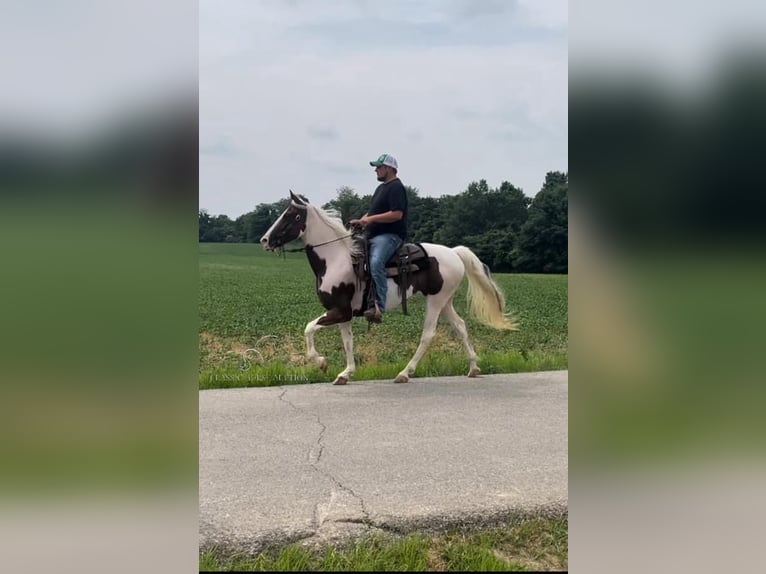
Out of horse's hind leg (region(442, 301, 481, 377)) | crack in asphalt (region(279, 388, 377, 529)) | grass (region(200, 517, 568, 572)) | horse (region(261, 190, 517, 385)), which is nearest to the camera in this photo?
grass (region(200, 517, 568, 572))

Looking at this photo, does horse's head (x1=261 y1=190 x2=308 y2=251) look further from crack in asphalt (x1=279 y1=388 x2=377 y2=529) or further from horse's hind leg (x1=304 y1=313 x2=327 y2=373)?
crack in asphalt (x1=279 y1=388 x2=377 y2=529)

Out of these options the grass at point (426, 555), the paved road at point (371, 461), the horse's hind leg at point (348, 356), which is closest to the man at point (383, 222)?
the horse's hind leg at point (348, 356)

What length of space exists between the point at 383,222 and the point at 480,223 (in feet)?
8.50

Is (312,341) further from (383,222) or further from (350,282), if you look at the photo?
(383,222)

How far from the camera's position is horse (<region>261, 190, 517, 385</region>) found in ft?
18.5

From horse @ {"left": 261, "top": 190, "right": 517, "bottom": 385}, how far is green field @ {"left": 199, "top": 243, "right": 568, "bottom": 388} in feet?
1.13

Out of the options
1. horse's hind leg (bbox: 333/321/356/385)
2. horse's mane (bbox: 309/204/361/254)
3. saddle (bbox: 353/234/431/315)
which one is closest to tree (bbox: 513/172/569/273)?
saddle (bbox: 353/234/431/315)

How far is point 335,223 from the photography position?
5.77 meters

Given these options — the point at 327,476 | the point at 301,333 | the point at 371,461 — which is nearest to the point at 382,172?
the point at 301,333

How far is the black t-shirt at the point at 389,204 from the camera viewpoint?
5.59m

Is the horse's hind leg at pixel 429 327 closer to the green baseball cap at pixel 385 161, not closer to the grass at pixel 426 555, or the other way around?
the green baseball cap at pixel 385 161
